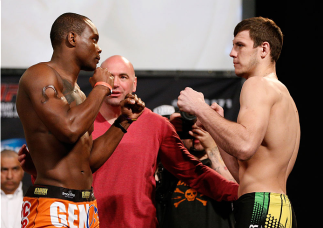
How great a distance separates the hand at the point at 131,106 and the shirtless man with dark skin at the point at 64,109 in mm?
206

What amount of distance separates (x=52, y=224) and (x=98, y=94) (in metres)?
0.54

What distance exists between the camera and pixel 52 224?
53.1 inches

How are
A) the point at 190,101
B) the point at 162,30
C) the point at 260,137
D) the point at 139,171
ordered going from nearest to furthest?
the point at 260,137 → the point at 190,101 → the point at 139,171 → the point at 162,30

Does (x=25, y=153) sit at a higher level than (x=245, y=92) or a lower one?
lower

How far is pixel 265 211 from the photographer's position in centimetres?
150

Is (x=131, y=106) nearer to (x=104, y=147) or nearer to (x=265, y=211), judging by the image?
(x=104, y=147)

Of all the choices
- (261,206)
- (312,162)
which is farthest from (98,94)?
(312,162)

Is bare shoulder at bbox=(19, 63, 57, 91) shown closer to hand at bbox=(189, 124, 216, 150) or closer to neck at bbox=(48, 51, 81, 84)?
neck at bbox=(48, 51, 81, 84)

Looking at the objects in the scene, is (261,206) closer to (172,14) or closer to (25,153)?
(25,153)

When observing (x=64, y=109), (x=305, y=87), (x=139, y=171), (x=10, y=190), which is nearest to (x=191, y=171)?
(x=139, y=171)

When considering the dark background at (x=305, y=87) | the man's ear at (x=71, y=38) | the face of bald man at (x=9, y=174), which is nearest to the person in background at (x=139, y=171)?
the man's ear at (x=71, y=38)

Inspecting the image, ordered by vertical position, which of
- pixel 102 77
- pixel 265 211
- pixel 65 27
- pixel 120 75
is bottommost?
pixel 265 211

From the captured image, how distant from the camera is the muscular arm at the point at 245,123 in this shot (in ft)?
4.78

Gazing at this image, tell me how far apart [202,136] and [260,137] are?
0.70 metres
